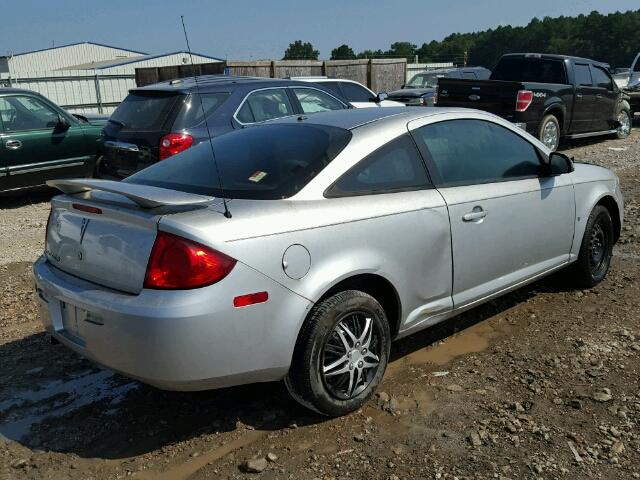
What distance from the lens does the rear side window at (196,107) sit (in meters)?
7.62

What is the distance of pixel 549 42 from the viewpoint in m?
89.6

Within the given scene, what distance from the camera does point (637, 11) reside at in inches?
3115

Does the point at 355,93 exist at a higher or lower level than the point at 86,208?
higher

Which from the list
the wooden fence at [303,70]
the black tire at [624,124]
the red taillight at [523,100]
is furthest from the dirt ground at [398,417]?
the wooden fence at [303,70]

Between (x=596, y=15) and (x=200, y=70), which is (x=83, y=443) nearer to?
(x=200, y=70)

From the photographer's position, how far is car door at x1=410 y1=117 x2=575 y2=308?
3961 millimetres

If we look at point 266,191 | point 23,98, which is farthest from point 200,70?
point 266,191

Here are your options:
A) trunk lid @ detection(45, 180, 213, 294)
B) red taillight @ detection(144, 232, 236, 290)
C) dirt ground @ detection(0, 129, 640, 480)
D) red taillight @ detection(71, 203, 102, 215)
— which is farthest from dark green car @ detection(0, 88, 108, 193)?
red taillight @ detection(144, 232, 236, 290)

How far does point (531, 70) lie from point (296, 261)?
38.6ft

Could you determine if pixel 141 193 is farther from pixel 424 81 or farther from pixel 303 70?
pixel 424 81

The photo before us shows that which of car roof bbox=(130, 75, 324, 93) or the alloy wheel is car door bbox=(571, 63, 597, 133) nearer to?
car roof bbox=(130, 75, 324, 93)

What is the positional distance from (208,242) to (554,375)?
2.24 m

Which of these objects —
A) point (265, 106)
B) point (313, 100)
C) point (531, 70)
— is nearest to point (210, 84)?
point (265, 106)

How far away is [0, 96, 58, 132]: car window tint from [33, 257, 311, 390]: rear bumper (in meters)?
6.97
